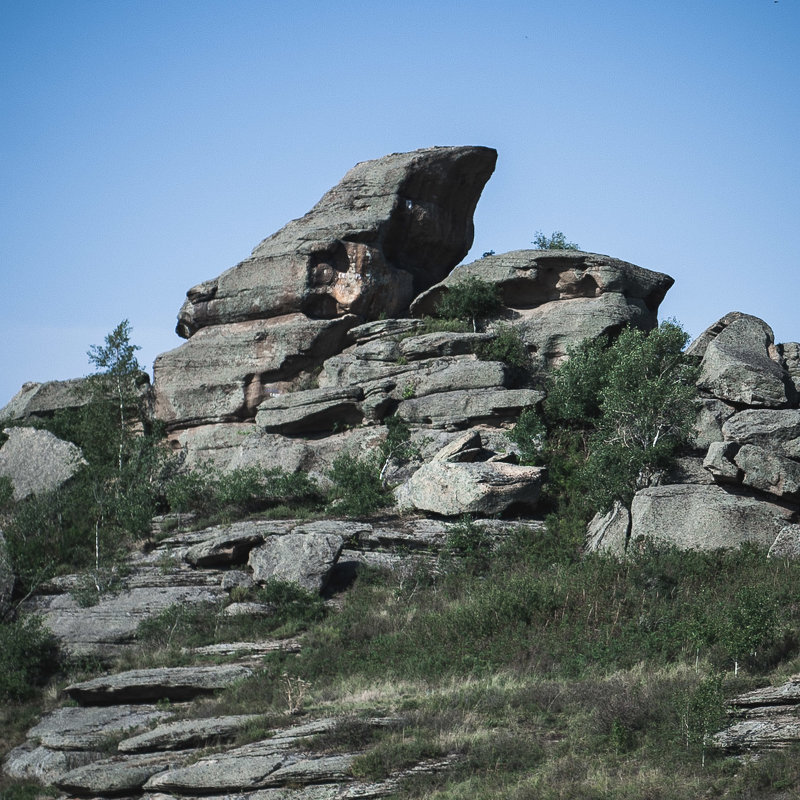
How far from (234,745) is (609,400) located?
1697cm

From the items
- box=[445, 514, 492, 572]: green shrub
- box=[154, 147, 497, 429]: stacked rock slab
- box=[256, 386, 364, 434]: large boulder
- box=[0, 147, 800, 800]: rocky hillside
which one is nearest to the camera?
box=[0, 147, 800, 800]: rocky hillside

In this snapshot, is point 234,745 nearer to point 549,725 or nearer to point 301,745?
point 301,745

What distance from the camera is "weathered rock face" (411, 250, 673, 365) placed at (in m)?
37.7

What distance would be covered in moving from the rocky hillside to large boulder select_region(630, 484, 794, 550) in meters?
0.06

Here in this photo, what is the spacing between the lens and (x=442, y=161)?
44.1 meters

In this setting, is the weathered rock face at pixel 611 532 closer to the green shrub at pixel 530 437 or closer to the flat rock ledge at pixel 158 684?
the green shrub at pixel 530 437

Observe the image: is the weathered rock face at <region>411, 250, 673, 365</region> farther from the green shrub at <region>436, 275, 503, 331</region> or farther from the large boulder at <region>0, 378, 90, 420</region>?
the large boulder at <region>0, 378, 90, 420</region>

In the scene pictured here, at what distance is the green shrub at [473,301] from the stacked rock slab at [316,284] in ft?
11.7

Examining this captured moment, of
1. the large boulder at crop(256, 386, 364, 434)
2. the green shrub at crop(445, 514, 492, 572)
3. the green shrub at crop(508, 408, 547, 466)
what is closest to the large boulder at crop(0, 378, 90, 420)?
the large boulder at crop(256, 386, 364, 434)

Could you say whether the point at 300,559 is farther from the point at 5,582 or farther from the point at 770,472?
the point at 770,472

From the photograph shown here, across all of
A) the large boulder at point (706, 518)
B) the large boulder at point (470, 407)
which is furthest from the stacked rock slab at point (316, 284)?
the large boulder at point (706, 518)

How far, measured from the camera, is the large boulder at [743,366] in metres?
30.3

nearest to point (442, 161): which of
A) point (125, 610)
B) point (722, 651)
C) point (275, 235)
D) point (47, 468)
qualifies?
point (275, 235)

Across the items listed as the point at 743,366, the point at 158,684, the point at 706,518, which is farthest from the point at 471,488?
the point at 158,684
